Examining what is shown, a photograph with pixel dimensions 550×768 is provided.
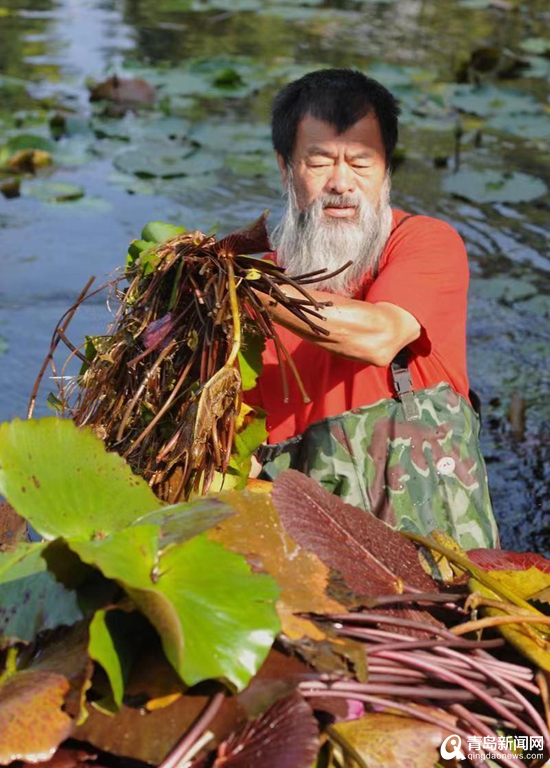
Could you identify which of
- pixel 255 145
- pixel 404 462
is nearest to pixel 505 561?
pixel 404 462

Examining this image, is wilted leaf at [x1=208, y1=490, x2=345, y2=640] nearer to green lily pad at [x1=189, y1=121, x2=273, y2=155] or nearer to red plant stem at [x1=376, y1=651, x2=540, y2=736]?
red plant stem at [x1=376, y1=651, x2=540, y2=736]

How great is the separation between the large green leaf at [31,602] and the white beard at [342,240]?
1.27 metres

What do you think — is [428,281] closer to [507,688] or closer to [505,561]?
[505,561]

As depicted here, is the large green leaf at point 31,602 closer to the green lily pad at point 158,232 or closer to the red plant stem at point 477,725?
the red plant stem at point 477,725

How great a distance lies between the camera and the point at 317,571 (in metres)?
1.28

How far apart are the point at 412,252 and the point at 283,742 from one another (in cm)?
140

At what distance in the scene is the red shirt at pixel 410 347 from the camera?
2191mm

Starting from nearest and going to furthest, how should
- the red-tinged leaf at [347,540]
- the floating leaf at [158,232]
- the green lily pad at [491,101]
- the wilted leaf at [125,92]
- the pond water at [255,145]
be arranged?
the red-tinged leaf at [347,540] → the floating leaf at [158,232] → the pond water at [255,145] → the green lily pad at [491,101] → the wilted leaf at [125,92]

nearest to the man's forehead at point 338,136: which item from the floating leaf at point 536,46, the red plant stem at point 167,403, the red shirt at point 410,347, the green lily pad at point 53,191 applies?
the red shirt at point 410,347

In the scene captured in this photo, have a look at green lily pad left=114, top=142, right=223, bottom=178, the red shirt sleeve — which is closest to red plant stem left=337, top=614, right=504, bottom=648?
the red shirt sleeve

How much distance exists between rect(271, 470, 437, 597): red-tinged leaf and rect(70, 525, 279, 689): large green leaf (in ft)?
0.49

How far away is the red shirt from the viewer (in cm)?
219

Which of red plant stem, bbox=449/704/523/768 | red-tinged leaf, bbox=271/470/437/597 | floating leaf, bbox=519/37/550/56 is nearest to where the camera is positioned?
red plant stem, bbox=449/704/523/768

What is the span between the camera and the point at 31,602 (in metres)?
1.18
